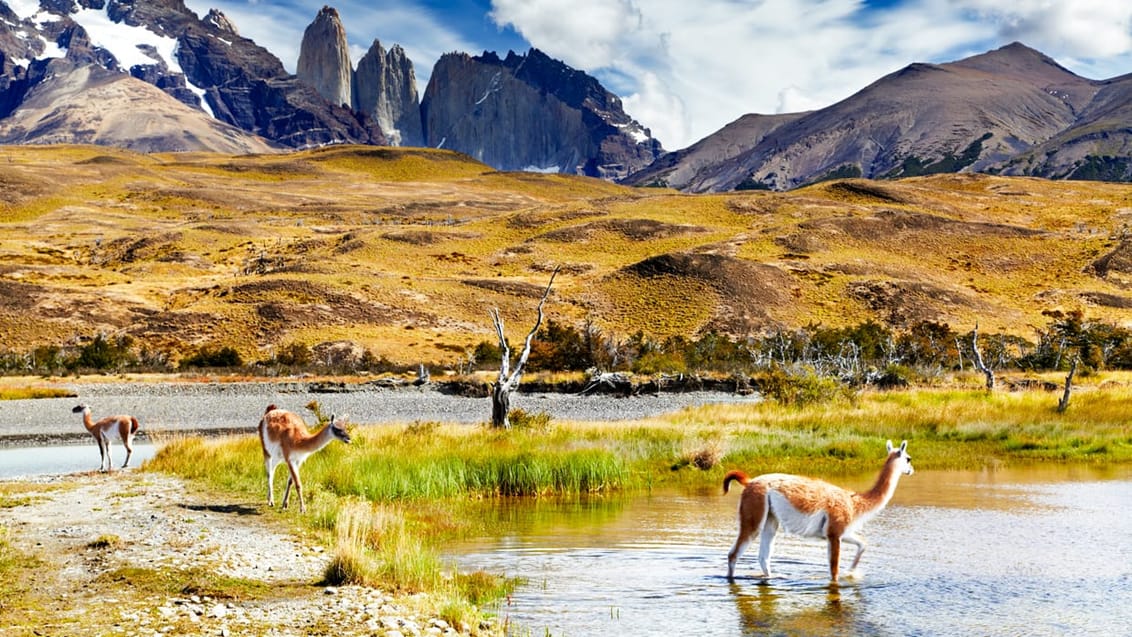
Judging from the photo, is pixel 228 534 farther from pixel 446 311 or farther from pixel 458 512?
pixel 446 311

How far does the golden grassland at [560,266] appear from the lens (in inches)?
2931

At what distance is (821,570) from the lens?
1199 centimetres

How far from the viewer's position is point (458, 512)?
16.6m

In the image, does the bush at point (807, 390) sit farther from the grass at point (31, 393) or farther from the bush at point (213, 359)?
the bush at point (213, 359)

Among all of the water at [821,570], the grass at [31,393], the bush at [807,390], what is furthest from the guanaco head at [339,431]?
the grass at [31,393]

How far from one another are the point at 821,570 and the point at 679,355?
1894 inches

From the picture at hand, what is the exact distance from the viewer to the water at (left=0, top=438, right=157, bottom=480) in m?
21.8

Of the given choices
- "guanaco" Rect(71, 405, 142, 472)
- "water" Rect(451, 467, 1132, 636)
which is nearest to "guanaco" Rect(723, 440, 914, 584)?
"water" Rect(451, 467, 1132, 636)

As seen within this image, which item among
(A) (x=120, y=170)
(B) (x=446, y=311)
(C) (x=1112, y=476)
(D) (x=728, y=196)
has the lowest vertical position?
(C) (x=1112, y=476)

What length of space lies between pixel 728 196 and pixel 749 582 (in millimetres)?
131368

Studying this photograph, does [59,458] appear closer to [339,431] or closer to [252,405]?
[339,431]

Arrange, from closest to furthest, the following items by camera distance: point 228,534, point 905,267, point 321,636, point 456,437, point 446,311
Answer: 1. point 321,636
2. point 228,534
3. point 456,437
4. point 446,311
5. point 905,267

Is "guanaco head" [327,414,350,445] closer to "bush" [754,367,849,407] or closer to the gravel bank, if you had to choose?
the gravel bank

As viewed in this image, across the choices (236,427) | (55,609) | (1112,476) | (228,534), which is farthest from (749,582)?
(236,427)
